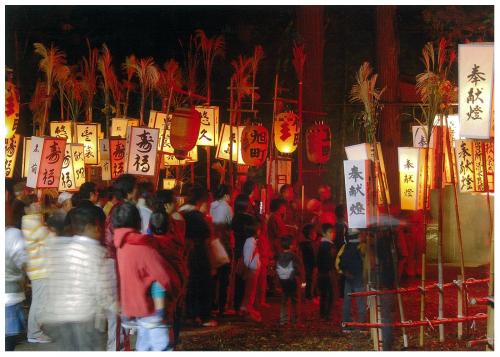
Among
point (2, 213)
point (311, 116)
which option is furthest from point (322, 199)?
point (2, 213)

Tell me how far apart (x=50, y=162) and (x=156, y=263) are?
6.76 meters

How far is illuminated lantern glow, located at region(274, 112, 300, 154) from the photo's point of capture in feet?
48.9

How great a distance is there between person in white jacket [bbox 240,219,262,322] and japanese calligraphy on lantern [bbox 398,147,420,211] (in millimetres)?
2171

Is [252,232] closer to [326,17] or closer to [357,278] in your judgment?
[357,278]

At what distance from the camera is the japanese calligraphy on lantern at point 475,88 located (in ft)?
26.5

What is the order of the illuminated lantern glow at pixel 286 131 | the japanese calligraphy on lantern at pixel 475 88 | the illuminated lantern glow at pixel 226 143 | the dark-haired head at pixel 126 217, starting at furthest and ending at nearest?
the illuminated lantern glow at pixel 226 143, the illuminated lantern glow at pixel 286 131, the japanese calligraphy on lantern at pixel 475 88, the dark-haired head at pixel 126 217

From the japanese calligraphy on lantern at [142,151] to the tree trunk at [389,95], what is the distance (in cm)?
520

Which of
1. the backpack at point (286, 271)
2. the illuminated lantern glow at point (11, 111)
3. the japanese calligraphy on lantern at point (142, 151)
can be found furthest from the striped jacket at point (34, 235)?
the illuminated lantern glow at point (11, 111)

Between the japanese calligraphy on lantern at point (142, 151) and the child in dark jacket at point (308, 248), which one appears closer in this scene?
the child in dark jacket at point (308, 248)

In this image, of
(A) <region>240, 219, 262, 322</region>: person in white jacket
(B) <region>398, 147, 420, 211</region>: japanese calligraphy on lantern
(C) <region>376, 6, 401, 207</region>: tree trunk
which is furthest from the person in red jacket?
(C) <region>376, 6, 401, 207</region>: tree trunk

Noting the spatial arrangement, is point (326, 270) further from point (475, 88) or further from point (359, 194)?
point (475, 88)

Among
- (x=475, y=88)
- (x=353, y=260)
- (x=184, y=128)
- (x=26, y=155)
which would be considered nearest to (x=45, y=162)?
(x=184, y=128)

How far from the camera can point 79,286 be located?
6.36m

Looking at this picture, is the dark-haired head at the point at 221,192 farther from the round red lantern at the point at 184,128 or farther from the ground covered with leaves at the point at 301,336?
the round red lantern at the point at 184,128
